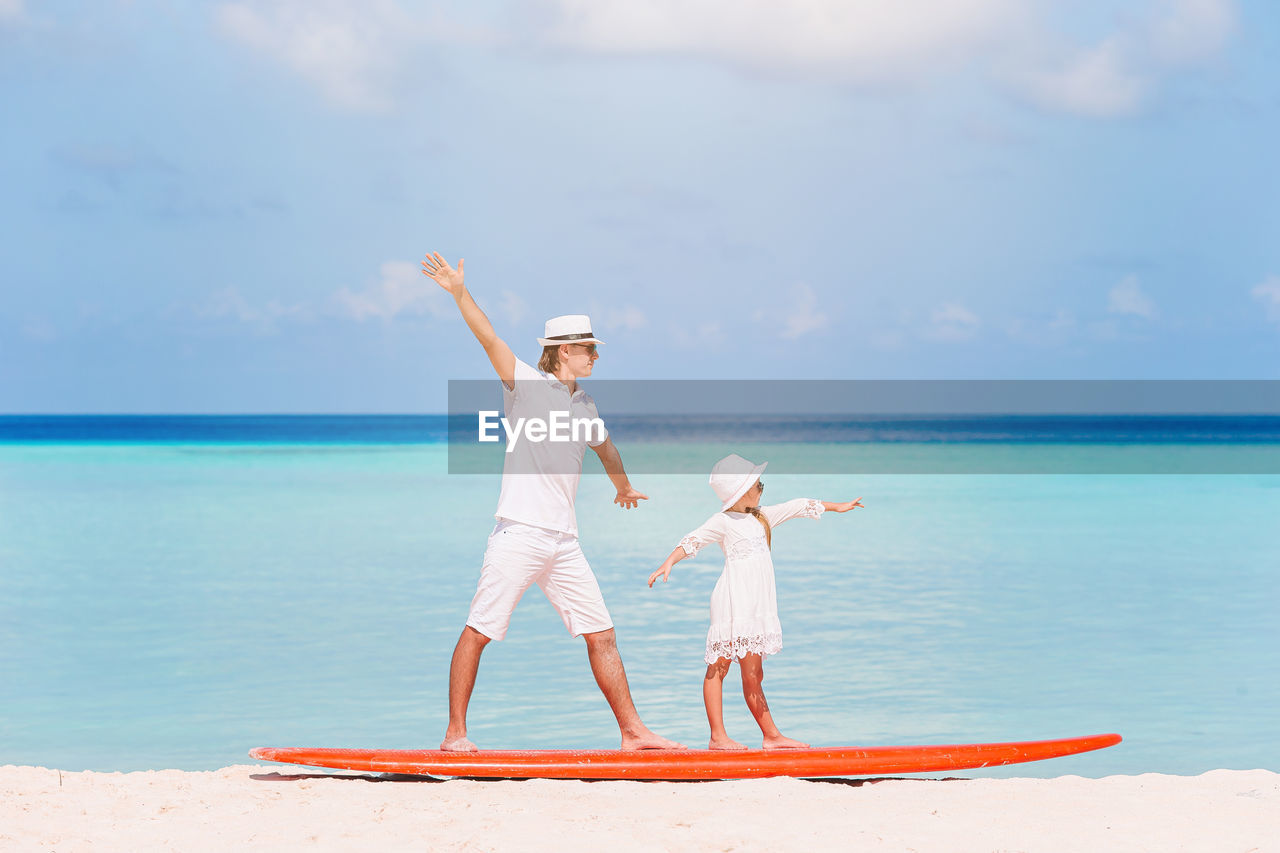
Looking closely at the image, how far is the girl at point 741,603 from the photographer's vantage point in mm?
4953

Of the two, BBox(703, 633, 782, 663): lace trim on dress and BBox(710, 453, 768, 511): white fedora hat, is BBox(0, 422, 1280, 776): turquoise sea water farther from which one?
BBox(710, 453, 768, 511): white fedora hat

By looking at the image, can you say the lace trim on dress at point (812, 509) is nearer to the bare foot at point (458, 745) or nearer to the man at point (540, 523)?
the man at point (540, 523)

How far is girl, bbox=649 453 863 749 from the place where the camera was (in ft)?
16.3

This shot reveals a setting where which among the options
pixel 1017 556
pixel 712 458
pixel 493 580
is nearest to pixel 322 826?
pixel 493 580

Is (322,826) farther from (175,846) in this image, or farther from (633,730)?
(633,730)

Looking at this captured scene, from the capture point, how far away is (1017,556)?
44.8 feet

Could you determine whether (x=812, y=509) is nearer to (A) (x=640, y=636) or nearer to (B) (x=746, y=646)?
(B) (x=746, y=646)

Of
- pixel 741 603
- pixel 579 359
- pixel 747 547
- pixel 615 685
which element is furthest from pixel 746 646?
pixel 579 359

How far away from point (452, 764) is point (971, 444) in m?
47.2

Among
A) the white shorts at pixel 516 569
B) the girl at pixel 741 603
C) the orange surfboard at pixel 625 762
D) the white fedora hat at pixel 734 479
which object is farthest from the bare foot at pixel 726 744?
the white fedora hat at pixel 734 479

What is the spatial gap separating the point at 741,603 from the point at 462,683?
3.72 feet

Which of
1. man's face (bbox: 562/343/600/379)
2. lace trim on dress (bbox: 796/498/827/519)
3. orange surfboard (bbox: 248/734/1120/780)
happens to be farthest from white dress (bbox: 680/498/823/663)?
man's face (bbox: 562/343/600/379)

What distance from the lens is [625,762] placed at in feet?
15.5

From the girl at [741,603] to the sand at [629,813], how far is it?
407mm
